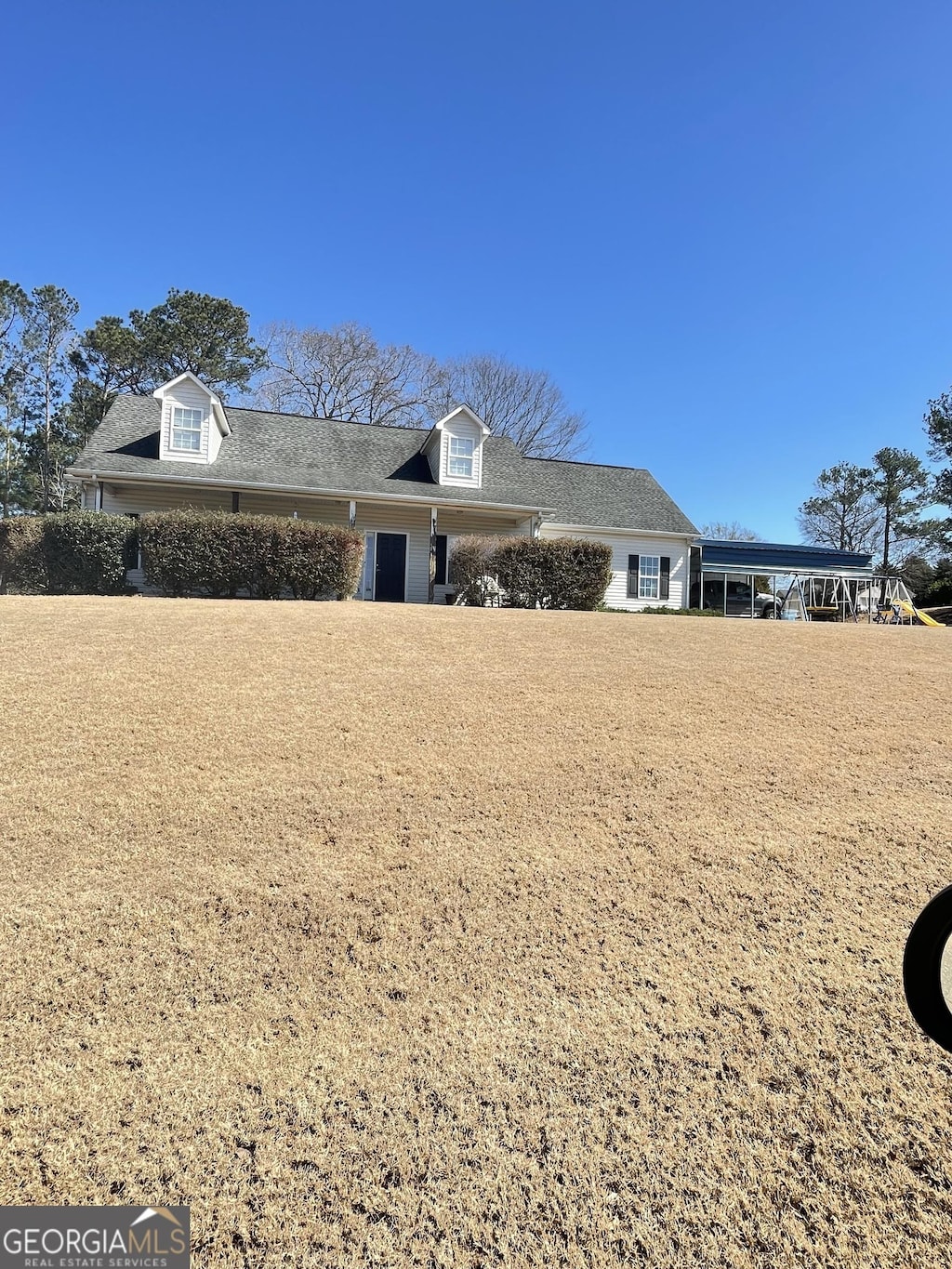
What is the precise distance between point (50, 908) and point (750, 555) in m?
31.0

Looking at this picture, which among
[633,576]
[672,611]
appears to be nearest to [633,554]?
[633,576]

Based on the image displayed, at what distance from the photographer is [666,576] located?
2181 centimetres

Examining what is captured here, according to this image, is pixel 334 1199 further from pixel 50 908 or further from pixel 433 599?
pixel 433 599

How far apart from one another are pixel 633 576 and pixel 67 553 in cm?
1598

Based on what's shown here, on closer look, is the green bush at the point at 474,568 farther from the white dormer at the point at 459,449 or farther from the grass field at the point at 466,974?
the grass field at the point at 466,974

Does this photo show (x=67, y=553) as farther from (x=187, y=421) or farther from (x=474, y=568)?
(x=474, y=568)

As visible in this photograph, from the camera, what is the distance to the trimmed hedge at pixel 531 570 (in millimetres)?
14227

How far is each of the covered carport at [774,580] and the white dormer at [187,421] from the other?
16946mm

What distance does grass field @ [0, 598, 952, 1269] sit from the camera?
1923 millimetres

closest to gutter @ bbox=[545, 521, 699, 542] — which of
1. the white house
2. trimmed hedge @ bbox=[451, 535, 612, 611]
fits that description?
the white house

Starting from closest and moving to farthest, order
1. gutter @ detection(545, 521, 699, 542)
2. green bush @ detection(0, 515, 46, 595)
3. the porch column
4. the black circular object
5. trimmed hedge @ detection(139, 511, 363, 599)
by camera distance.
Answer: the black circular object < trimmed hedge @ detection(139, 511, 363, 599) < green bush @ detection(0, 515, 46, 595) < the porch column < gutter @ detection(545, 521, 699, 542)

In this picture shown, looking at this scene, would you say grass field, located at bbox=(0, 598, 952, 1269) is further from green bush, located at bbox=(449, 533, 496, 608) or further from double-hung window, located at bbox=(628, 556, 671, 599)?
double-hung window, located at bbox=(628, 556, 671, 599)

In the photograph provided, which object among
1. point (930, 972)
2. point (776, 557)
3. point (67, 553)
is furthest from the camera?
point (776, 557)

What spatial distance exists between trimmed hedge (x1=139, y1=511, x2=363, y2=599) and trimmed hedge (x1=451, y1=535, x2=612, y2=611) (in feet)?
9.20
